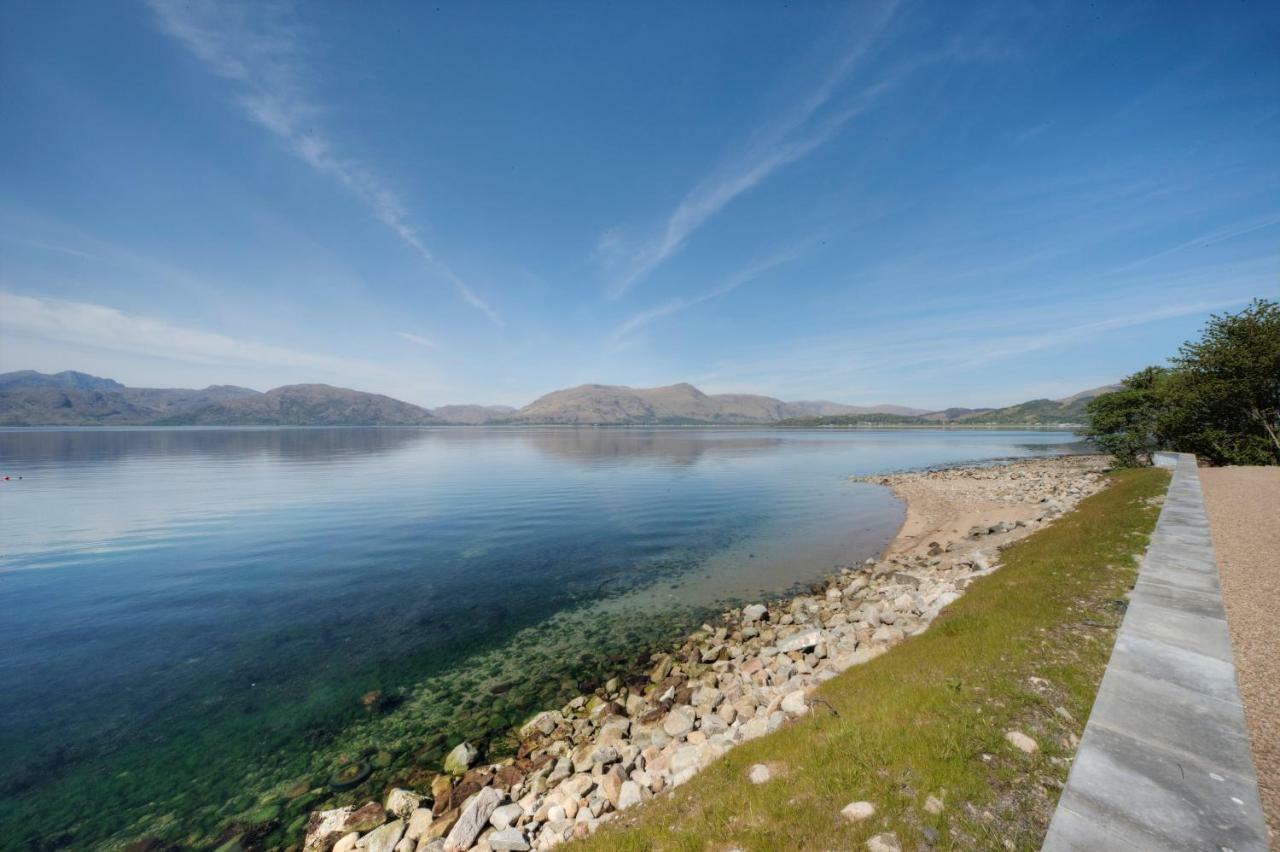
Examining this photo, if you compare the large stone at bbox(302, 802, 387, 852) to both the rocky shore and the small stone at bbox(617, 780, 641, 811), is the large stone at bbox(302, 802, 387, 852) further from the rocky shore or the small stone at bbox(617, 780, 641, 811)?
the small stone at bbox(617, 780, 641, 811)

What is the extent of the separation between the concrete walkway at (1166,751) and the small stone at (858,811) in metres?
1.85

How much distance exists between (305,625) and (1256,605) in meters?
30.8

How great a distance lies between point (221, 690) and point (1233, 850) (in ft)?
78.0

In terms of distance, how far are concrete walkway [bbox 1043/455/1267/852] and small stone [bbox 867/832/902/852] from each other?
1507mm

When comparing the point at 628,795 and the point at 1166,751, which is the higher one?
the point at 1166,751

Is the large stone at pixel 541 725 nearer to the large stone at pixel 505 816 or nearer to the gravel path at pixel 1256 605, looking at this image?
the large stone at pixel 505 816

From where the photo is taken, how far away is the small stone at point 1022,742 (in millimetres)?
6863

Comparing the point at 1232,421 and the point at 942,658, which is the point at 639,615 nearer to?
the point at 942,658

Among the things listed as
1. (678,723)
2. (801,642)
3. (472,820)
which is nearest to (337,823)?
(472,820)

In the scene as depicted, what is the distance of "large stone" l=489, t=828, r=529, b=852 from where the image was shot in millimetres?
8406

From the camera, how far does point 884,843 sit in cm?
553

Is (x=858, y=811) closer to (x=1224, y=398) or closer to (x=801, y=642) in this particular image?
A: (x=801, y=642)

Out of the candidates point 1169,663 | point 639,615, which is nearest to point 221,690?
point 639,615

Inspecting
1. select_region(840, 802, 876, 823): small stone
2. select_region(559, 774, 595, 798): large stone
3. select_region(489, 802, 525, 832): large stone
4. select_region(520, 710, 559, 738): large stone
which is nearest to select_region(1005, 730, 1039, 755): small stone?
select_region(840, 802, 876, 823): small stone
